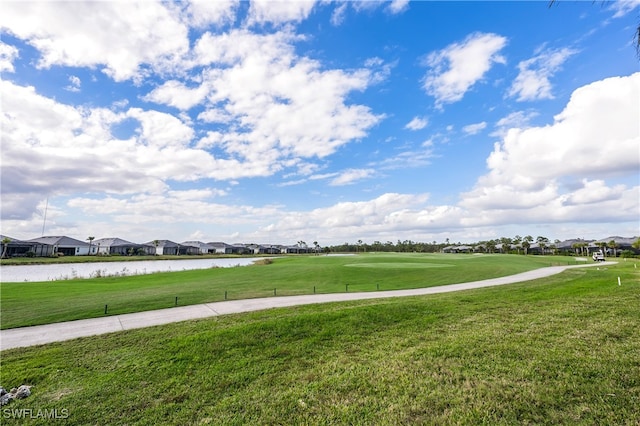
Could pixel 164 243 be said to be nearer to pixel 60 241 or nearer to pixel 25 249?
pixel 60 241

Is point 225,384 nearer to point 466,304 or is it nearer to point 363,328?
point 363,328

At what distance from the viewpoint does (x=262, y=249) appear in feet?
484

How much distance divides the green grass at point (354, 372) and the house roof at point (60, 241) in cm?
8716

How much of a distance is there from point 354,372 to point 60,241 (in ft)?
313

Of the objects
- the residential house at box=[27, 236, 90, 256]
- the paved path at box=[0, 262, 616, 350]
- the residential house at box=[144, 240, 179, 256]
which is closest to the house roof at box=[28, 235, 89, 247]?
the residential house at box=[27, 236, 90, 256]

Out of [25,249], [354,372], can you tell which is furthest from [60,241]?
[354,372]

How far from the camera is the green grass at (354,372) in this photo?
4.30 m

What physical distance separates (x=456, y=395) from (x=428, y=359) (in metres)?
1.38

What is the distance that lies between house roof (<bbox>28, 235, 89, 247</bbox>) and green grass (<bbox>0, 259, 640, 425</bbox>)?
8716 cm

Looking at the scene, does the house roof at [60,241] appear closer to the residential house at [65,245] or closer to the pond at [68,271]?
the residential house at [65,245]

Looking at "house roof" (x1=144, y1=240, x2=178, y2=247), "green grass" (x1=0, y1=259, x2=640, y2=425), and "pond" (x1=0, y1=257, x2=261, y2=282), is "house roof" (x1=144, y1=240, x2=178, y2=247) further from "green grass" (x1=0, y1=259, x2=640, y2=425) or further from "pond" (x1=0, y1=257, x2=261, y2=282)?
"green grass" (x1=0, y1=259, x2=640, y2=425)

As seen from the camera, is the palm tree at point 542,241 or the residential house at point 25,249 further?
the palm tree at point 542,241

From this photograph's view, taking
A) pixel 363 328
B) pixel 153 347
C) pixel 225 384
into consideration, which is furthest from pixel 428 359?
pixel 153 347

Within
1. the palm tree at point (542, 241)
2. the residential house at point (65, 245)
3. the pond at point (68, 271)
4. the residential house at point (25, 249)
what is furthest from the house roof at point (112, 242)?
the palm tree at point (542, 241)
